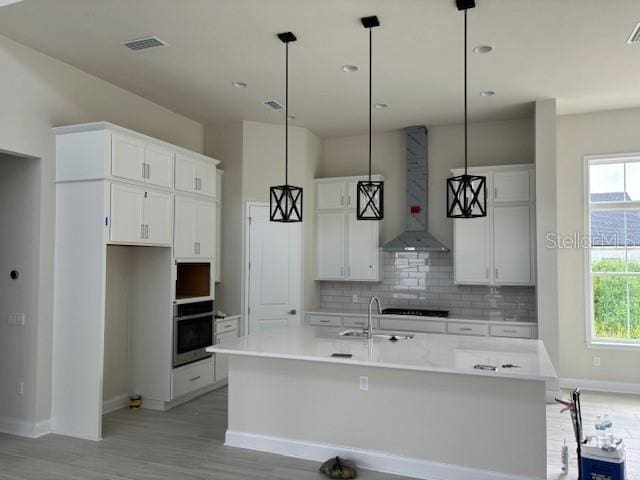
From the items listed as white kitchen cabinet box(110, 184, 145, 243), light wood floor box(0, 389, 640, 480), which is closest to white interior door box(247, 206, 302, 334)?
light wood floor box(0, 389, 640, 480)

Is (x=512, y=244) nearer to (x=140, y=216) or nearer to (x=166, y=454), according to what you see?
(x=140, y=216)

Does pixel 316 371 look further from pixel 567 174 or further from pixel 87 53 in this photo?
pixel 567 174

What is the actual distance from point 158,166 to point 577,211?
16.5 feet

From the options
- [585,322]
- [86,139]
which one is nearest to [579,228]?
[585,322]

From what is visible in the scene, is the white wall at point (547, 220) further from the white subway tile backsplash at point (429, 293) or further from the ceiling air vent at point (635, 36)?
the ceiling air vent at point (635, 36)

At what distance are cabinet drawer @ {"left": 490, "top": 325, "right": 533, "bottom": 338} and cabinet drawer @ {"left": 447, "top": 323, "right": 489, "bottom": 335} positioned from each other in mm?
148

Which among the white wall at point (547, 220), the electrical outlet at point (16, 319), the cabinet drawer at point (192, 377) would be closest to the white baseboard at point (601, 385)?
the white wall at point (547, 220)

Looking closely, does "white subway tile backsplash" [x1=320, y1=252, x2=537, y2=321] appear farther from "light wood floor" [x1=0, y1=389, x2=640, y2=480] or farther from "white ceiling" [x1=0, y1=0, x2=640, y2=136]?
"white ceiling" [x1=0, y1=0, x2=640, y2=136]

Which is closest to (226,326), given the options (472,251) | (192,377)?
(192,377)

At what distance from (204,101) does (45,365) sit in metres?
3.23

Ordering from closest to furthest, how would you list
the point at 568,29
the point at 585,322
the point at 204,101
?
the point at 568,29 < the point at 204,101 < the point at 585,322

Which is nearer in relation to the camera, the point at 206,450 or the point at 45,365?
the point at 206,450

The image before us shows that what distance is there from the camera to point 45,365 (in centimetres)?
462

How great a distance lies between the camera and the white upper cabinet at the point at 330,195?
7.20m
